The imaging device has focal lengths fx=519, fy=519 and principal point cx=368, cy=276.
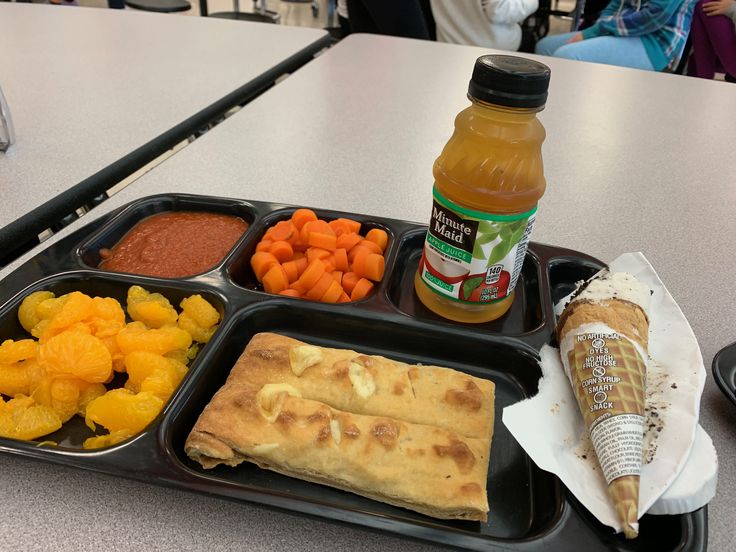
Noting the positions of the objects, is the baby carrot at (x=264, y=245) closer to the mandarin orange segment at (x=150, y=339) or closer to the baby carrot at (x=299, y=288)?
the baby carrot at (x=299, y=288)

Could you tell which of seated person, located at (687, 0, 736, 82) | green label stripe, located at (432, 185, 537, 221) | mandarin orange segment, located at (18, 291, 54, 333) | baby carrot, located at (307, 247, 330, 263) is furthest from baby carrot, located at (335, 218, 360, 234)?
seated person, located at (687, 0, 736, 82)

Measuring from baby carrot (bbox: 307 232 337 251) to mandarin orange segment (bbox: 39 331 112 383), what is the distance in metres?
0.48

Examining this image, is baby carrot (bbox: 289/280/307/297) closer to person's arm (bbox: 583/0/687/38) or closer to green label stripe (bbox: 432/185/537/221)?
green label stripe (bbox: 432/185/537/221)

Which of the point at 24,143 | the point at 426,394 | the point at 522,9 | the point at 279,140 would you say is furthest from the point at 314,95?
the point at 522,9

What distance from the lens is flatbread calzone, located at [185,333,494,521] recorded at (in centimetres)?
72

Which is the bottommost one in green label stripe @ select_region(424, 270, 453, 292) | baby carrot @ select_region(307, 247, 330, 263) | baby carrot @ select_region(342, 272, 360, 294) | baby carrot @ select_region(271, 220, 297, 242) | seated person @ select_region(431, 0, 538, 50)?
baby carrot @ select_region(342, 272, 360, 294)

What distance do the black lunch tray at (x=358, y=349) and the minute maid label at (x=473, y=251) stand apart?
8 centimetres

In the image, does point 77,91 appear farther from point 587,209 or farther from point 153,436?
point 587,209

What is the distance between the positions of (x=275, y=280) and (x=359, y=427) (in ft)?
Result: 1.47

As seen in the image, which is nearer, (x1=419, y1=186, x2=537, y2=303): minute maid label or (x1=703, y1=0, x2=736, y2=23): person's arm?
(x1=419, y1=186, x2=537, y2=303): minute maid label

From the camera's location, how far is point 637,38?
11.3 feet

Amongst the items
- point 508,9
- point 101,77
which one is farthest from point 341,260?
point 508,9

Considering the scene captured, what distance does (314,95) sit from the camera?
2131 millimetres

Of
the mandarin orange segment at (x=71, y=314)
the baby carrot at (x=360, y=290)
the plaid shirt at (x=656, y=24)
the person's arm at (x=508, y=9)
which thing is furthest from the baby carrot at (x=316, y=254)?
the plaid shirt at (x=656, y=24)
